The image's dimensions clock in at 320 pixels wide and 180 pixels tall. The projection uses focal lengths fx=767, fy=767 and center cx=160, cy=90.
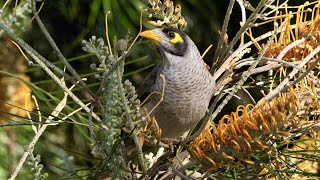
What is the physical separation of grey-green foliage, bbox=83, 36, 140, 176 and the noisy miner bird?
0.46 meters

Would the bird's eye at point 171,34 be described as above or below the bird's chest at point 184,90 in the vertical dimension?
above

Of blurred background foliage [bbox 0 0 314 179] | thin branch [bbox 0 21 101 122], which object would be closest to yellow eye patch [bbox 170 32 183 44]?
blurred background foliage [bbox 0 0 314 179]

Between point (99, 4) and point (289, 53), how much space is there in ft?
2.38

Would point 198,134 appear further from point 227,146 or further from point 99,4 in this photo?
point 99,4

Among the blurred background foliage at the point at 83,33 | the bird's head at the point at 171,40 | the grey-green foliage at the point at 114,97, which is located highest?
the grey-green foliage at the point at 114,97

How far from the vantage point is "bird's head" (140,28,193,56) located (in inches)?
42.7

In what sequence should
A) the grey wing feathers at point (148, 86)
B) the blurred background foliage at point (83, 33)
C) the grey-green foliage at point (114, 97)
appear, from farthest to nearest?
1. the blurred background foliage at point (83, 33)
2. the grey wing feathers at point (148, 86)
3. the grey-green foliage at point (114, 97)

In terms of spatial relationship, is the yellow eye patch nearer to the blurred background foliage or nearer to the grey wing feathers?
the grey wing feathers

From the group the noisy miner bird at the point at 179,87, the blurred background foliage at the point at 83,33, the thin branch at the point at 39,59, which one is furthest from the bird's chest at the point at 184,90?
the thin branch at the point at 39,59

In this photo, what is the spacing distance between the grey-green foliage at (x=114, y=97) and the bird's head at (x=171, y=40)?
401 mm

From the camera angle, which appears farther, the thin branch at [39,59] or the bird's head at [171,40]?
the bird's head at [171,40]

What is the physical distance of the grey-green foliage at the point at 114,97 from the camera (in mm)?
629

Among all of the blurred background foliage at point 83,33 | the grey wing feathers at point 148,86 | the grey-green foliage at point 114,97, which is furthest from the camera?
the blurred background foliage at point 83,33

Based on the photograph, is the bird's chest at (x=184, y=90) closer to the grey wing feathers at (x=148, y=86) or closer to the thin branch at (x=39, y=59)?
the grey wing feathers at (x=148, y=86)
